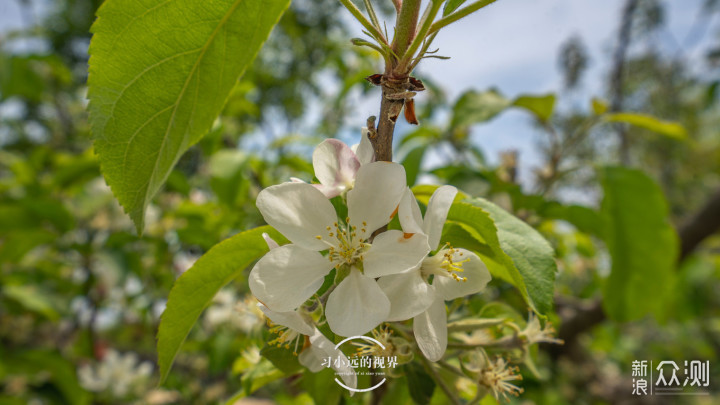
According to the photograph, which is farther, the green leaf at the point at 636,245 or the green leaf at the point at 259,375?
the green leaf at the point at 636,245

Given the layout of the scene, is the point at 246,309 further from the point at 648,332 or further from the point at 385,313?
the point at 648,332

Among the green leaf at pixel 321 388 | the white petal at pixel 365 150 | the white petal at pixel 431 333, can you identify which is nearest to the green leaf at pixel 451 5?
the white petal at pixel 365 150

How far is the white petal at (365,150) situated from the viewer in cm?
68

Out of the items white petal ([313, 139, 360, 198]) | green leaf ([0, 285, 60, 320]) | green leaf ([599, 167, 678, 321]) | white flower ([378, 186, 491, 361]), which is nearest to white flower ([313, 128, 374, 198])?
white petal ([313, 139, 360, 198])

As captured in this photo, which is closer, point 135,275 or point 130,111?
point 130,111

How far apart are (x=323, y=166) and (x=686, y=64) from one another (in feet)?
43.3

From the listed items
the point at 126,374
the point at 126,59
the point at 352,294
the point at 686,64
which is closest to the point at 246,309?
the point at 352,294

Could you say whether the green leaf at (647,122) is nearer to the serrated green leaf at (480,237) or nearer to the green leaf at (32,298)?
the serrated green leaf at (480,237)

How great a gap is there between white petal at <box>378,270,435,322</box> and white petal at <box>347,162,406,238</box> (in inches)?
3.1

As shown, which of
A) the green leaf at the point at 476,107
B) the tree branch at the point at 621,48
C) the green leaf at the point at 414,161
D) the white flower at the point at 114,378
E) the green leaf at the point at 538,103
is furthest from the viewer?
the tree branch at the point at 621,48

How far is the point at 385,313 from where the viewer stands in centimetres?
59

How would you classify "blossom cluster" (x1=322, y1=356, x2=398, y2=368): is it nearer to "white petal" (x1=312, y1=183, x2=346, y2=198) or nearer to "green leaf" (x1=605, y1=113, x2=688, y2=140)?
"white petal" (x1=312, y1=183, x2=346, y2=198)

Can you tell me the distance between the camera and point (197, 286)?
718 mm

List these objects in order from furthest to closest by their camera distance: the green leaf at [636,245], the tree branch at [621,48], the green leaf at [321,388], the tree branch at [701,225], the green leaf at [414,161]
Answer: the tree branch at [621,48], the tree branch at [701,225], the green leaf at [636,245], the green leaf at [414,161], the green leaf at [321,388]
